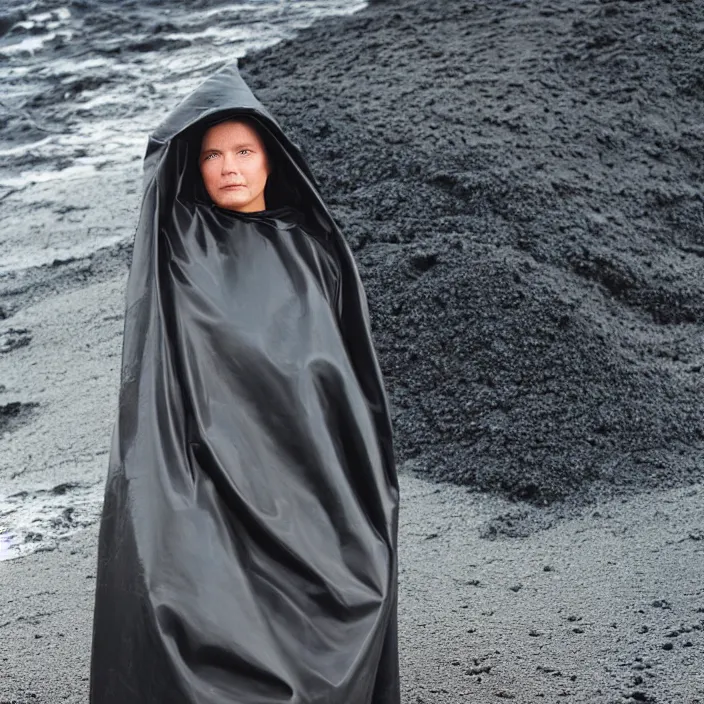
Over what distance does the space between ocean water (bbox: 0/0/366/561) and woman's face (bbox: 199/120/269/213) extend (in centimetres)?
337

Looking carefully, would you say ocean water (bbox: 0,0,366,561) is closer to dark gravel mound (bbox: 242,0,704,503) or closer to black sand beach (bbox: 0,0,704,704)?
black sand beach (bbox: 0,0,704,704)

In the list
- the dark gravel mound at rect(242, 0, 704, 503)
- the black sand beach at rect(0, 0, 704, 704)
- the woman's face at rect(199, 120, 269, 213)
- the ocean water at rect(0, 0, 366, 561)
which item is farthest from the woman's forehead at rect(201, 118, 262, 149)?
the ocean water at rect(0, 0, 366, 561)

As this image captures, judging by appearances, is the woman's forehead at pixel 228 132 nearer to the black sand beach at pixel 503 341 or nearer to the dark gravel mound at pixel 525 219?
the black sand beach at pixel 503 341

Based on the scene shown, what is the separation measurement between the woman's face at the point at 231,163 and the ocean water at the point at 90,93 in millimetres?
3373

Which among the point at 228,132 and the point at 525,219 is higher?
the point at 228,132

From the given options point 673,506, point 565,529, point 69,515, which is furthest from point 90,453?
point 673,506

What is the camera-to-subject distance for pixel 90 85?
8328 mm

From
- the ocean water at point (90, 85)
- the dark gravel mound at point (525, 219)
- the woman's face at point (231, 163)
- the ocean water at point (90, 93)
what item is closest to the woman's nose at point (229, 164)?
the woman's face at point (231, 163)

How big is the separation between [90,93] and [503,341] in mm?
4821

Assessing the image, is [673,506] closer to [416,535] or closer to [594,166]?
[416,535]

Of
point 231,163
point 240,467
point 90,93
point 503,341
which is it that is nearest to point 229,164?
point 231,163

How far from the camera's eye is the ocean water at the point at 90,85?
684 centimetres

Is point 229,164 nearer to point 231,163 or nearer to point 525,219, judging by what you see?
point 231,163

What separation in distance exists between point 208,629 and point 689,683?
60.9 inches
